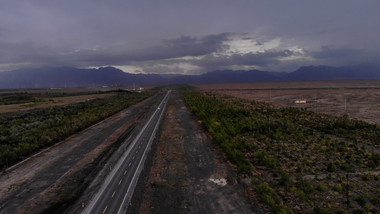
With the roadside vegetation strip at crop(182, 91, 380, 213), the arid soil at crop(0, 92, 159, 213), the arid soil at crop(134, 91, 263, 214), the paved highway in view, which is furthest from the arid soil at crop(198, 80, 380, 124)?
the arid soil at crop(0, 92, 159, 213)

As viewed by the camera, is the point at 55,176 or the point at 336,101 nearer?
the point at 55,176

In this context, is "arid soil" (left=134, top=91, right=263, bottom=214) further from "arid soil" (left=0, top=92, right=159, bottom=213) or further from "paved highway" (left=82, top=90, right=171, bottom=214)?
"arid soil" (left=0, top=92, right=159, bottom=213)

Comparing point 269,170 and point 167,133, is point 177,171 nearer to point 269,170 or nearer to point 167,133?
point 269,170

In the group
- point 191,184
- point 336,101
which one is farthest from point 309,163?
point 336,101

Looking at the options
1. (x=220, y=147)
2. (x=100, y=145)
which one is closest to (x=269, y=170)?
(x=220, y=147)

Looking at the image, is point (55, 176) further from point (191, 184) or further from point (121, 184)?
point (191, 184)
